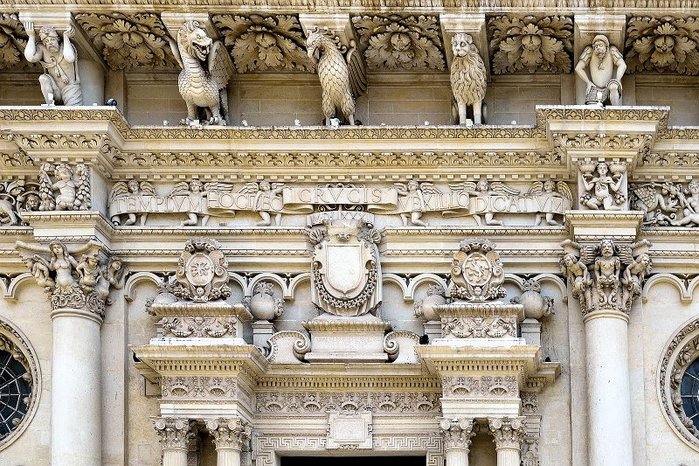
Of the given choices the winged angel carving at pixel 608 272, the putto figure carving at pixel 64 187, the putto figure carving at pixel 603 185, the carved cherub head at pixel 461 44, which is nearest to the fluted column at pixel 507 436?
the winged angel carving at pixel 608 272

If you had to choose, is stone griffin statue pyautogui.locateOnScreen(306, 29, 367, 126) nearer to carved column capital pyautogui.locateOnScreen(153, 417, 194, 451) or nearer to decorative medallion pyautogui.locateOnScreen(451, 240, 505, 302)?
decorative medallion pyautogui.locateOnScreen(451, 240, 505, 302)

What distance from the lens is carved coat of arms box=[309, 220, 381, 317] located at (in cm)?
1909

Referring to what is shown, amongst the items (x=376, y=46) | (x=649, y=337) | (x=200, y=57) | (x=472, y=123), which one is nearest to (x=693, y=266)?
(x=649, y=337)

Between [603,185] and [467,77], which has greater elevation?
[467,77]

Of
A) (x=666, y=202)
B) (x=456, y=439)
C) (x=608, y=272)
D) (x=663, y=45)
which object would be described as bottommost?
(x=456, y=439)

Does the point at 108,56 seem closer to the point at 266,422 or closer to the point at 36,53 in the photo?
the point at 36,53

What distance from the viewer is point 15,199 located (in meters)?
19.6

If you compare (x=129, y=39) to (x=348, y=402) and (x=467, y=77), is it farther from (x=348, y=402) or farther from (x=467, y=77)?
(x=348, y=402)

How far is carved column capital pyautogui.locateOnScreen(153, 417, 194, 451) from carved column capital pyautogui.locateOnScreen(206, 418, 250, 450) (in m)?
0.23

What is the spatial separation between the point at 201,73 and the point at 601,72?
4.05 m

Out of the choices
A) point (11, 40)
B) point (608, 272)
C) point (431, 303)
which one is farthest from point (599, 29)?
point (11, 40)

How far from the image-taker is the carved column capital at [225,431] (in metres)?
18.4

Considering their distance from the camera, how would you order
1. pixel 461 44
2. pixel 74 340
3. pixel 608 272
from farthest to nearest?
pixel 461 44 → pixel 74 340 → pixel 608 272

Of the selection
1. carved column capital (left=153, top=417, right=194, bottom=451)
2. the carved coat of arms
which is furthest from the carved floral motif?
carved column capital (left=153, top=417, right=194, bottom=451)
